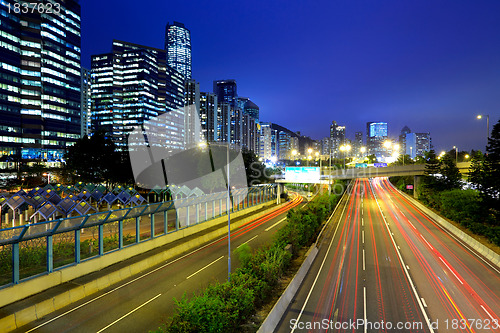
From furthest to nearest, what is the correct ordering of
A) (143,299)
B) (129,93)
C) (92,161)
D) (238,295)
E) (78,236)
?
1. (129,93)
2. (92,161)
3. (78,236)
4. (143,299)
5. (238,295)

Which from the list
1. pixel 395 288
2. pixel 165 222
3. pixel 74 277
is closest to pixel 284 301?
pixel 395 288

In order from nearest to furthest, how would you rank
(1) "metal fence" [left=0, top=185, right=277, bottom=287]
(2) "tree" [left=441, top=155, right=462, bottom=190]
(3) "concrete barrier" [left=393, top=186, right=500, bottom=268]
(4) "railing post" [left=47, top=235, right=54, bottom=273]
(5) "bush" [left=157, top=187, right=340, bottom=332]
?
(5) "bush" [left=157, top=187, right=340, bottom=332] < (1) "metal fence" [left=0, top=185, right=277, bottom=287] < (4) "railing post" [left=47, top=235, right=54, bottom=273] < (3) "concrete barrier" [left=393, top=186, right=500, bottom=268] < (2) "tree" [left=441, top=155, right=462, bottom=190]

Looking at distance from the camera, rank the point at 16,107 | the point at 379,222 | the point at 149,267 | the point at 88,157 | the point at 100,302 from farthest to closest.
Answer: the point at 16,107
the point at 88,157
the point at 379,222
the point at 149,267
the point at 100,302

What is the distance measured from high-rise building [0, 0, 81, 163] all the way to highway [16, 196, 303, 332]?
100689 millimetres

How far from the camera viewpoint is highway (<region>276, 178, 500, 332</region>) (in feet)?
36.8

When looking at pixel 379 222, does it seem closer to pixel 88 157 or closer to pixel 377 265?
pixel 377 265

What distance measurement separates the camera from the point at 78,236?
14.0 meters

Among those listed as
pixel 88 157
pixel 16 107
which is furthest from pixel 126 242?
pixel 16 107

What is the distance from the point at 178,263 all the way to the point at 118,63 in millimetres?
Result: 170379

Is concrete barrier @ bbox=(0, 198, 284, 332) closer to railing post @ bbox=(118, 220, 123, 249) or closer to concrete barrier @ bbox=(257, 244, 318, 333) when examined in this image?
railing post @ bbox=(118, 220, 123, 249)

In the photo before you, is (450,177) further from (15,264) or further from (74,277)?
(15,264)

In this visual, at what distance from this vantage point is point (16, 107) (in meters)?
93.8

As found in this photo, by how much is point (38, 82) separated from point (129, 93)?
194ft

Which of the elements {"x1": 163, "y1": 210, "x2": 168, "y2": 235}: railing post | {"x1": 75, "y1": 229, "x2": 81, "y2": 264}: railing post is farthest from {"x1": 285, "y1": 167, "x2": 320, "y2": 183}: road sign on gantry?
{"x1": 75, "y1": 229, "x2": 81, "y2": 264}: railing post
